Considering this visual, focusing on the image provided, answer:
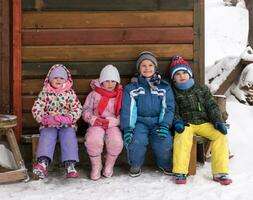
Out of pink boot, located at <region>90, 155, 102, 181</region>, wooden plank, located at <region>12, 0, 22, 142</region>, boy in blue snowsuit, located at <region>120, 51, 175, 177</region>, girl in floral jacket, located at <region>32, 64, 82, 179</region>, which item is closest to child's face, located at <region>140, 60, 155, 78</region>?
boy in blue snowsuit, located at <region>120, 51, 175, 177</region>

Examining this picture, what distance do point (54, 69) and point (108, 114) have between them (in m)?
0.88

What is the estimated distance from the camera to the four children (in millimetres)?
5000

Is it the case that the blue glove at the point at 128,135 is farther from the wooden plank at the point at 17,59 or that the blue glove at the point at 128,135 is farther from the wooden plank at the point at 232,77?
the wooden plank at the point at 232,77

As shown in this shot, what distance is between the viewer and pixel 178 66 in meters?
5.42

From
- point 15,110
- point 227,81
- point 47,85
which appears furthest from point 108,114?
point 227,81

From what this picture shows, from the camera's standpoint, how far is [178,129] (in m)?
5.11

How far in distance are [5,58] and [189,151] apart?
262 cm

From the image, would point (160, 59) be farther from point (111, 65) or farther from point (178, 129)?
point (178, 129)

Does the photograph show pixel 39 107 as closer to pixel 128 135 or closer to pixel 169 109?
pixel 128 135

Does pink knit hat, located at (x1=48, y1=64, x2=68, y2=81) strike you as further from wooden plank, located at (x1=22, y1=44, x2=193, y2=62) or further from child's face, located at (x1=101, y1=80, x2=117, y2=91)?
child's face, located at (x1=101, y1=80, x2=117, y2=91)

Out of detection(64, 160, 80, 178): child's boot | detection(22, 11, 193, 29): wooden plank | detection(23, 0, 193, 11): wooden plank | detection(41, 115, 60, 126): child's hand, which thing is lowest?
detection(64, 160, 80, 178): child's boot

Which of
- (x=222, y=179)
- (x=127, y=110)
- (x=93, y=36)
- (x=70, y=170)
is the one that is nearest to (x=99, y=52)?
(x=93, y=36)

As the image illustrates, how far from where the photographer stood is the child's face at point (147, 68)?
5402 mm

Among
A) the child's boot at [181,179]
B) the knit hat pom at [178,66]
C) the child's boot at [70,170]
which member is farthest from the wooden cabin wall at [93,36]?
the child's boot at [181,179]
